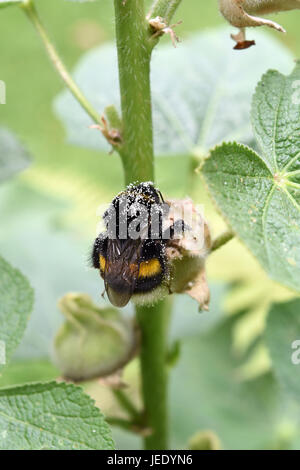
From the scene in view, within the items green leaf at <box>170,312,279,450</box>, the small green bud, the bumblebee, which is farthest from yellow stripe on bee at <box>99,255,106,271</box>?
green leaf at <box>170,312,279,450</box>

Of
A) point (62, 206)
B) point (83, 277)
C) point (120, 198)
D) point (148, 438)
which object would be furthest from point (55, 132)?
point (120, 198)

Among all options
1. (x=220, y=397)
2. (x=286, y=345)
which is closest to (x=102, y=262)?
(x=286, y=345)

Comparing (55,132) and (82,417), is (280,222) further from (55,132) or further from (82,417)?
(55,132)

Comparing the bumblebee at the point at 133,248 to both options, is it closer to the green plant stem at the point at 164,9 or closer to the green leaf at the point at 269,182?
the green leaf at the point at 269,182

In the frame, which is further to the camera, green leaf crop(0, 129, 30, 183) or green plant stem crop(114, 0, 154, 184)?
green leaf crop(0, 129, 30, 183)

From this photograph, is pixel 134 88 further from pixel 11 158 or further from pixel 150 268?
pixel 11 158

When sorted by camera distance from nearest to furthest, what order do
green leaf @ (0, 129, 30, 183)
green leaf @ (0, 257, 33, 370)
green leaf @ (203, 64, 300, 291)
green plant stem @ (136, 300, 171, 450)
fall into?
green leaf @ (203, 64, 300, 291) < green leaf @ (0, 257, 33, 370) < green plant stem @ (136, 300, 171, 450) < green leaf @ (0, 129, 30, 183)

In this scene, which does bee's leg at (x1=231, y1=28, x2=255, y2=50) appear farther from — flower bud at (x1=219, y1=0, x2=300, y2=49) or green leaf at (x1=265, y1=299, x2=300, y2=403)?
green leaf at (x1=265, y1=299, x2=300, y2=403)
